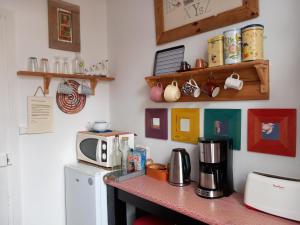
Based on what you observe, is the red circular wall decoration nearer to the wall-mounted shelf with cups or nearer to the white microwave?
the white microwave

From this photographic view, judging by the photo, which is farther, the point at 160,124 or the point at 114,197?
the point at 160,124

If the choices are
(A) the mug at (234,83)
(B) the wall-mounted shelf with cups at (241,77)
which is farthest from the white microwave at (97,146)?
(A) the mug at (234,83)

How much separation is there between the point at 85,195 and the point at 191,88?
1.13 metres

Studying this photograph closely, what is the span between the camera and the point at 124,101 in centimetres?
234

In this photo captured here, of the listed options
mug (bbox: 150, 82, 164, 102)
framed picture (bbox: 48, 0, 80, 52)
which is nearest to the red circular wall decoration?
framed picture (bbox: 48, 0, 80, 52)

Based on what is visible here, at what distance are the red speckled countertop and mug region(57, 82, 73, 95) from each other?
0.84 meters

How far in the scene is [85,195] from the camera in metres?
1.91

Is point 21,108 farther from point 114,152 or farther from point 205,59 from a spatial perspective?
point 205,59

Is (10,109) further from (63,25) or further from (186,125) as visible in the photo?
(186,125)

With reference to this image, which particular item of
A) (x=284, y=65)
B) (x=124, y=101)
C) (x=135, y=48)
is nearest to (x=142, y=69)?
(x=135, y=48)

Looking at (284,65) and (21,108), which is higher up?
(284,65)

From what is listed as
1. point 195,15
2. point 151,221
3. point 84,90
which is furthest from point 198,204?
point 84,90

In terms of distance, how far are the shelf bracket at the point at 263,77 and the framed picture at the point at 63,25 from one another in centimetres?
157

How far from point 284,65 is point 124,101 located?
139cm
